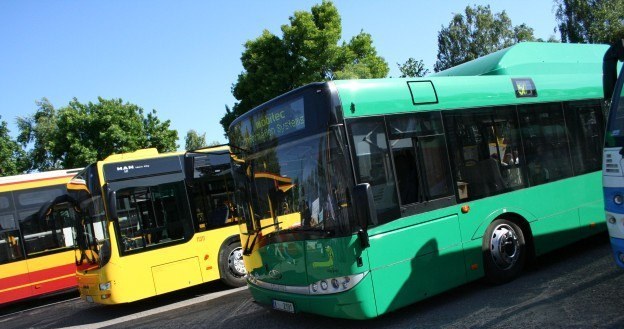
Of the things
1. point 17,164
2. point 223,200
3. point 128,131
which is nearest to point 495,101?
point 223,200

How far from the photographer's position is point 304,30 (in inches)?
904

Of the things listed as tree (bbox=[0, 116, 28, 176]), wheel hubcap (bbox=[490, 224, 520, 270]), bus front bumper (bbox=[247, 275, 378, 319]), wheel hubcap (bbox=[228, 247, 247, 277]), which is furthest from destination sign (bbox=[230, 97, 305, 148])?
tree (bbox=[0, 116, 28, 176])

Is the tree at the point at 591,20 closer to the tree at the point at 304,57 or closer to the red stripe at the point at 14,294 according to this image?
the tree at the point at 304,57

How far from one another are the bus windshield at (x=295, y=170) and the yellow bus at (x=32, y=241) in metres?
6.47

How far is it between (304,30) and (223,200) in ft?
49.0

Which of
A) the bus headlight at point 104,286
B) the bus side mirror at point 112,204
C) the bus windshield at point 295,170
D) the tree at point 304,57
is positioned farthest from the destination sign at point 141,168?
the tree at point 304,57

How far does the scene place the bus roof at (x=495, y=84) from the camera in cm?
553

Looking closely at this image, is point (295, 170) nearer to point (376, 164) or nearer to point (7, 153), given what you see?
point (376, 164)

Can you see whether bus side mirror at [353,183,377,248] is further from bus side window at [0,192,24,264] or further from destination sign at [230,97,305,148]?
bus side window at [0,192,24,264]

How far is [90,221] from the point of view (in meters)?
8.88

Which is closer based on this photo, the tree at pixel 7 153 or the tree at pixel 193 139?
the tree at pixel 7 153

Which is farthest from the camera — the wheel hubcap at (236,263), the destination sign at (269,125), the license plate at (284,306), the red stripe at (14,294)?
the red stripe at (14,294)

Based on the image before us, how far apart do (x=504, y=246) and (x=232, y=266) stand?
5420 mm

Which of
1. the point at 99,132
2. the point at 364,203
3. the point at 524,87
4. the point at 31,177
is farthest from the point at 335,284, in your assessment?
the point at 99,132
